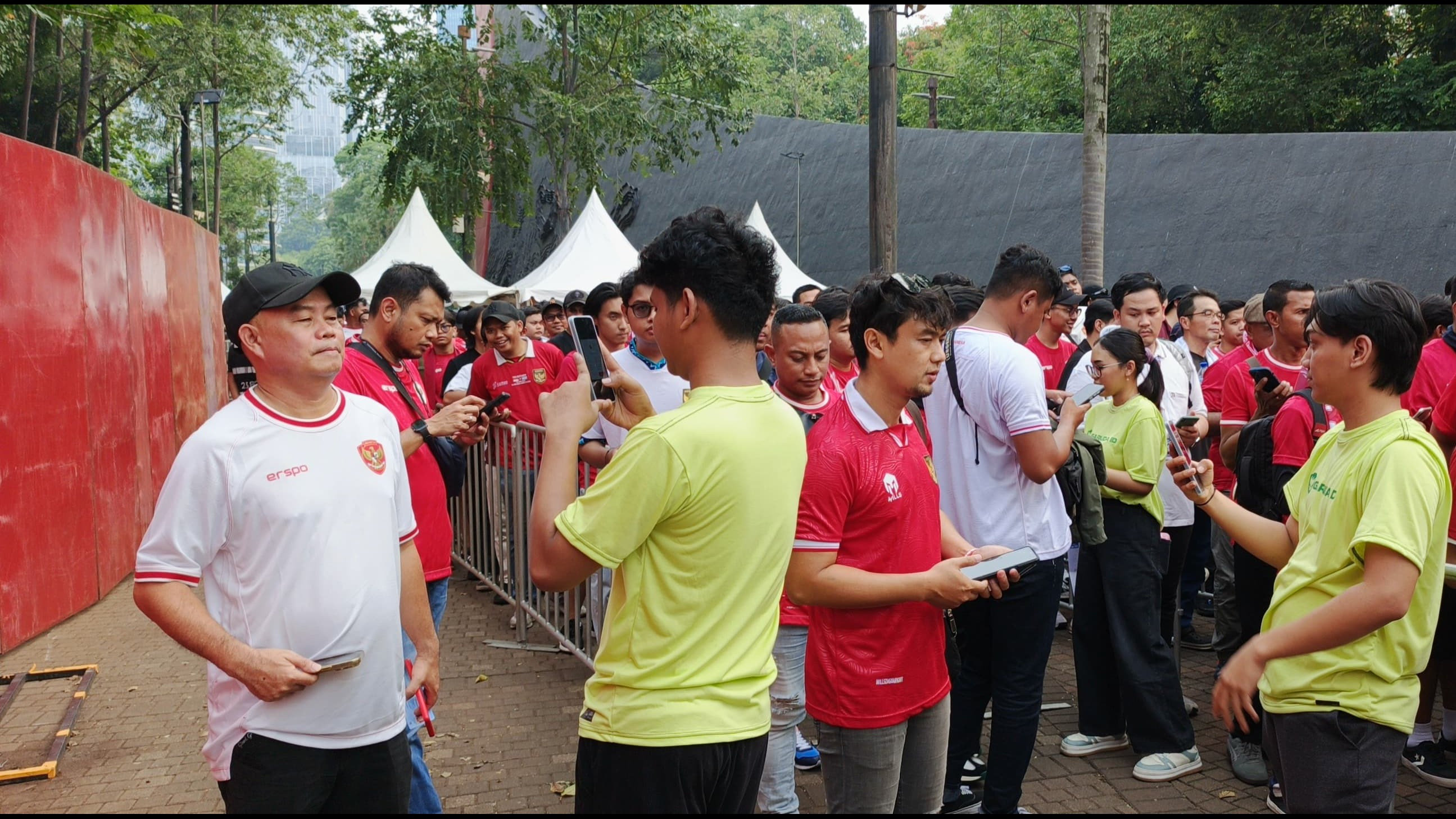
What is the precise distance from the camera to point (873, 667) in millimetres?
3043

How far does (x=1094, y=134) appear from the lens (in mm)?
13594

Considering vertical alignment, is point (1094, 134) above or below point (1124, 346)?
above

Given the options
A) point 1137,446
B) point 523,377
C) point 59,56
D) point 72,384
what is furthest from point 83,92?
point 1137,446

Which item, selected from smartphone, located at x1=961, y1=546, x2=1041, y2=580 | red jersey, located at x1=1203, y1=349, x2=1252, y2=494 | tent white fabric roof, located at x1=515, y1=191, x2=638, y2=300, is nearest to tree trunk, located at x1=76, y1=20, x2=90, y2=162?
tent white fabric roof, located at x1=515, y1=191, x2=638, y2=300

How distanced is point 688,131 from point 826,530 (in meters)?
27.6

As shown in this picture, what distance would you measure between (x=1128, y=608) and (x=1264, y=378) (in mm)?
1220

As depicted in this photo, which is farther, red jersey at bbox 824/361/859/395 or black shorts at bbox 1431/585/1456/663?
red jersey at bbox 824/361/859/395

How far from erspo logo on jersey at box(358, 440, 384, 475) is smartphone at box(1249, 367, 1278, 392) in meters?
3.17

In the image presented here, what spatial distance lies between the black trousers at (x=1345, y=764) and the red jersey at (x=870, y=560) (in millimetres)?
976

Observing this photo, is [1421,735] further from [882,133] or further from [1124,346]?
[882,133]

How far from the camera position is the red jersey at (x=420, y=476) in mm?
4172

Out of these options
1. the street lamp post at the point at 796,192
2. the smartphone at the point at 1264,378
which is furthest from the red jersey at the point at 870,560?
the street lamp post at the point at 796,192

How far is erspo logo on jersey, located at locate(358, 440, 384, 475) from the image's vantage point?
2820 mm

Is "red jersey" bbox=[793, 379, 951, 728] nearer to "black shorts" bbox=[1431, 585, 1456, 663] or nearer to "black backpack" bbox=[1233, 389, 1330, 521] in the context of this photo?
"black backpack" bbox=[1233, 389, 1330, 521]
